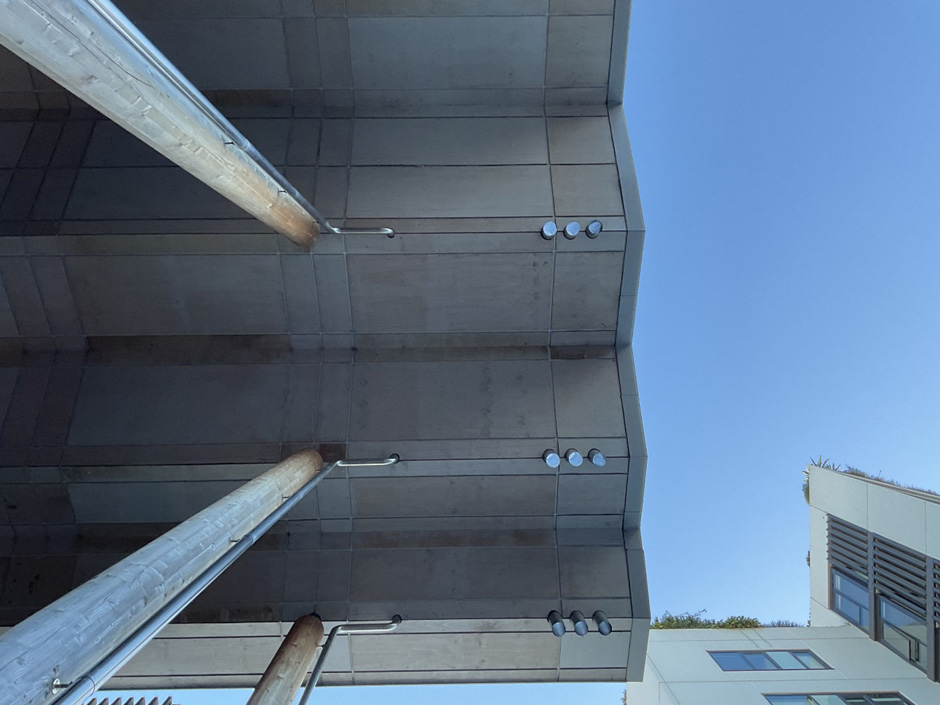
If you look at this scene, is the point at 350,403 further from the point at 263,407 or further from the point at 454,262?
the point at 454,262

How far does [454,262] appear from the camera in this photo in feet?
35.2

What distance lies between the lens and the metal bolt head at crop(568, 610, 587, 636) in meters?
9.87

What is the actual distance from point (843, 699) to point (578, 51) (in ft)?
57.6

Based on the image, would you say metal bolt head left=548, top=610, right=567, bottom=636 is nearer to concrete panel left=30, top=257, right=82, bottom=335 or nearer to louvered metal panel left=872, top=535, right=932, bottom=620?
concrete panel left=30, top=257, right=82, bottom=335

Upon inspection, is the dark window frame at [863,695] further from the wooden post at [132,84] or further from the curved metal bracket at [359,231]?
the wooden post at [132,84]

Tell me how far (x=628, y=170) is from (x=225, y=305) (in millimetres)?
8403

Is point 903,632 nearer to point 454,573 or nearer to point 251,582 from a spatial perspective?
point 454,573

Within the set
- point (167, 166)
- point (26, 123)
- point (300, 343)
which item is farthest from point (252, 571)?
point (26, 123)

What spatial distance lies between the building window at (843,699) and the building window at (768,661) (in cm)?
96

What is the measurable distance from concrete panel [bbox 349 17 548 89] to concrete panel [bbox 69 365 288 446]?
6.43 metres

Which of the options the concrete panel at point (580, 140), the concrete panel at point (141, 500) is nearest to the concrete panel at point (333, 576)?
the concrete panel at point (141, 500)

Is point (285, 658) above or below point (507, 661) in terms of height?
above

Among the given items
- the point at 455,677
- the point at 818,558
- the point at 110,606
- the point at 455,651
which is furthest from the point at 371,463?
the point at 818,558

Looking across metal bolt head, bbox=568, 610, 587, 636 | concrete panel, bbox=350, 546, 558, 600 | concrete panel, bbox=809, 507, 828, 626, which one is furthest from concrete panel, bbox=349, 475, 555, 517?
concrete panel, bbox=809, 507, 828, 626
